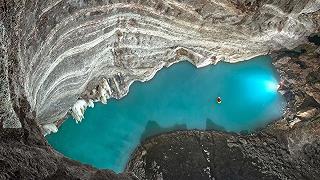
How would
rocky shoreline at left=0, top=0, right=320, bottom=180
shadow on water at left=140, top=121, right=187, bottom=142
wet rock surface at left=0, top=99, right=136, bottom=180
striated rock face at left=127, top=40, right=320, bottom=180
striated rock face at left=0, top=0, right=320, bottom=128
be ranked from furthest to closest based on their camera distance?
shadow on water at left=140, top=121, right=187, bottom=142, striated rock face at left=127, top=40, right=320, bottom=180, striated rock face at left=0, top=0, right=320, bottom=128, rocky shoreline at left=0, top=0, right=320, bottom=180, wet rock surface at left=0, top=99, right=136, bottom=180

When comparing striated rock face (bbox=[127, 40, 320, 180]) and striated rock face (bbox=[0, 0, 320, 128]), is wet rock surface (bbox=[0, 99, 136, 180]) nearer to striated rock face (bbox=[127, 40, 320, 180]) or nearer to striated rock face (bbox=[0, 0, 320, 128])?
striated rock face (bbox=[0, 0, 320, 128])

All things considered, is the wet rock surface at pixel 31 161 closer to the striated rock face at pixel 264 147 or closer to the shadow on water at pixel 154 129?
the shadow on water at pixel 154 129

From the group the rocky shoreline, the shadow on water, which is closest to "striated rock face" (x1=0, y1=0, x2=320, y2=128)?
the rocky shoreline

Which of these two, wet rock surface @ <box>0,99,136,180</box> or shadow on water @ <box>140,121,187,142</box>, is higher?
shadow on water @ <box>140,121,187,142</box>

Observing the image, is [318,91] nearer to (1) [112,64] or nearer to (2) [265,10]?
(2) [265,10]

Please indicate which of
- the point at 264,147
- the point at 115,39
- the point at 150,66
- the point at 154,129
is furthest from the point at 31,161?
the point at 264,147

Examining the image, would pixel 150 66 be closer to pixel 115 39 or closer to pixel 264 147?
pixel 115 39
